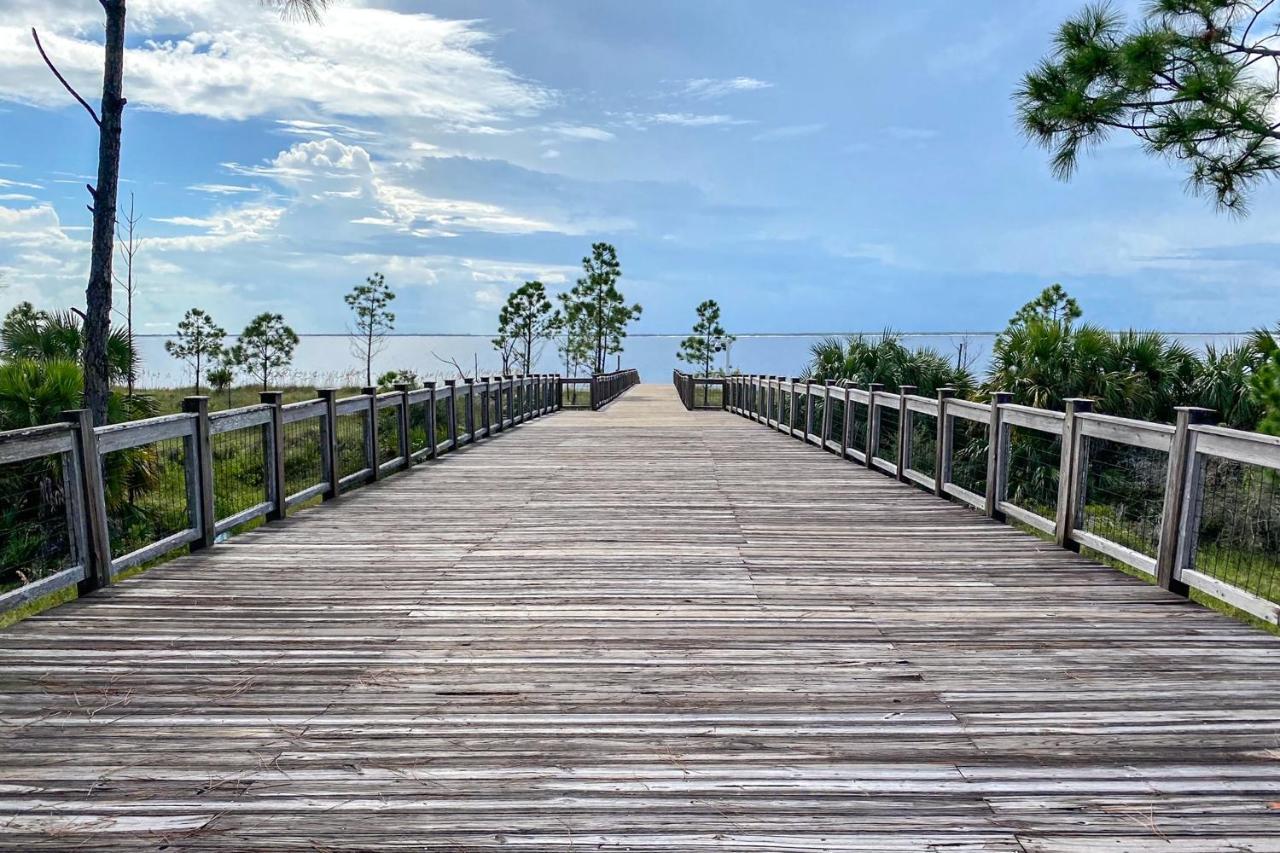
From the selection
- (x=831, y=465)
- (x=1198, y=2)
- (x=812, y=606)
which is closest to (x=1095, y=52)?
(x=1198, y=2)

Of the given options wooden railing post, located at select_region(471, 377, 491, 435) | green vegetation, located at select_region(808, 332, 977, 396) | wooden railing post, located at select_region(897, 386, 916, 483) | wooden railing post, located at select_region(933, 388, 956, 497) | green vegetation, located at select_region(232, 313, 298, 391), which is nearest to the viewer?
wooden railing post, located at select_region(933, 388, 956, 497)

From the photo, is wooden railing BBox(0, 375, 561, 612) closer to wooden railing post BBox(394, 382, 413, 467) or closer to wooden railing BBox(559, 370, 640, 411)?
wooden railing post BBox(394, 382, 413, 467)

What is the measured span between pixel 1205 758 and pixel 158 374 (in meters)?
37.7

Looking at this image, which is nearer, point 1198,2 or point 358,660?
point 358,660

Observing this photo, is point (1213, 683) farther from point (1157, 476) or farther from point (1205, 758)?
point (1157, 476)

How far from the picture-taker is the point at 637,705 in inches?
148

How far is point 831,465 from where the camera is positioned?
1242 centimetres

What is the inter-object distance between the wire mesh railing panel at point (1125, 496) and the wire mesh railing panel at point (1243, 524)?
0.51 meters

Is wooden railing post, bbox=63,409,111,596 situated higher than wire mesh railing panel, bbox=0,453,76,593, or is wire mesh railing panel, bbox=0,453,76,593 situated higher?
wooden railing post, bbox=63,409,111,596

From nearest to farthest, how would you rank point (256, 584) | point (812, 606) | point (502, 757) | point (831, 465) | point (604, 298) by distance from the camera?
point (502, 757)
point (812, 606)
point (256, 584)
point (831, 465)
point (604, 298)

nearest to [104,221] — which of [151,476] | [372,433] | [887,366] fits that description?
[151,476]

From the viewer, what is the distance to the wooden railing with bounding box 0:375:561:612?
5.45 metres

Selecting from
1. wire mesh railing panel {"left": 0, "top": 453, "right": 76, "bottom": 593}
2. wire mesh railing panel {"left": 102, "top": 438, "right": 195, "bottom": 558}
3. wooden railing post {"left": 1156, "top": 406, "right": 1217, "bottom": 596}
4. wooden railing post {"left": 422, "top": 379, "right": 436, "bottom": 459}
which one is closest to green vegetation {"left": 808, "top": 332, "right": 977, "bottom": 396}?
wooden railing post {"left": 422, "top": 379, "right": 436, "bottom": 459}

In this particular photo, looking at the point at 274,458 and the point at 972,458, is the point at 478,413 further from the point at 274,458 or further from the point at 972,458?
the point at 274,458
